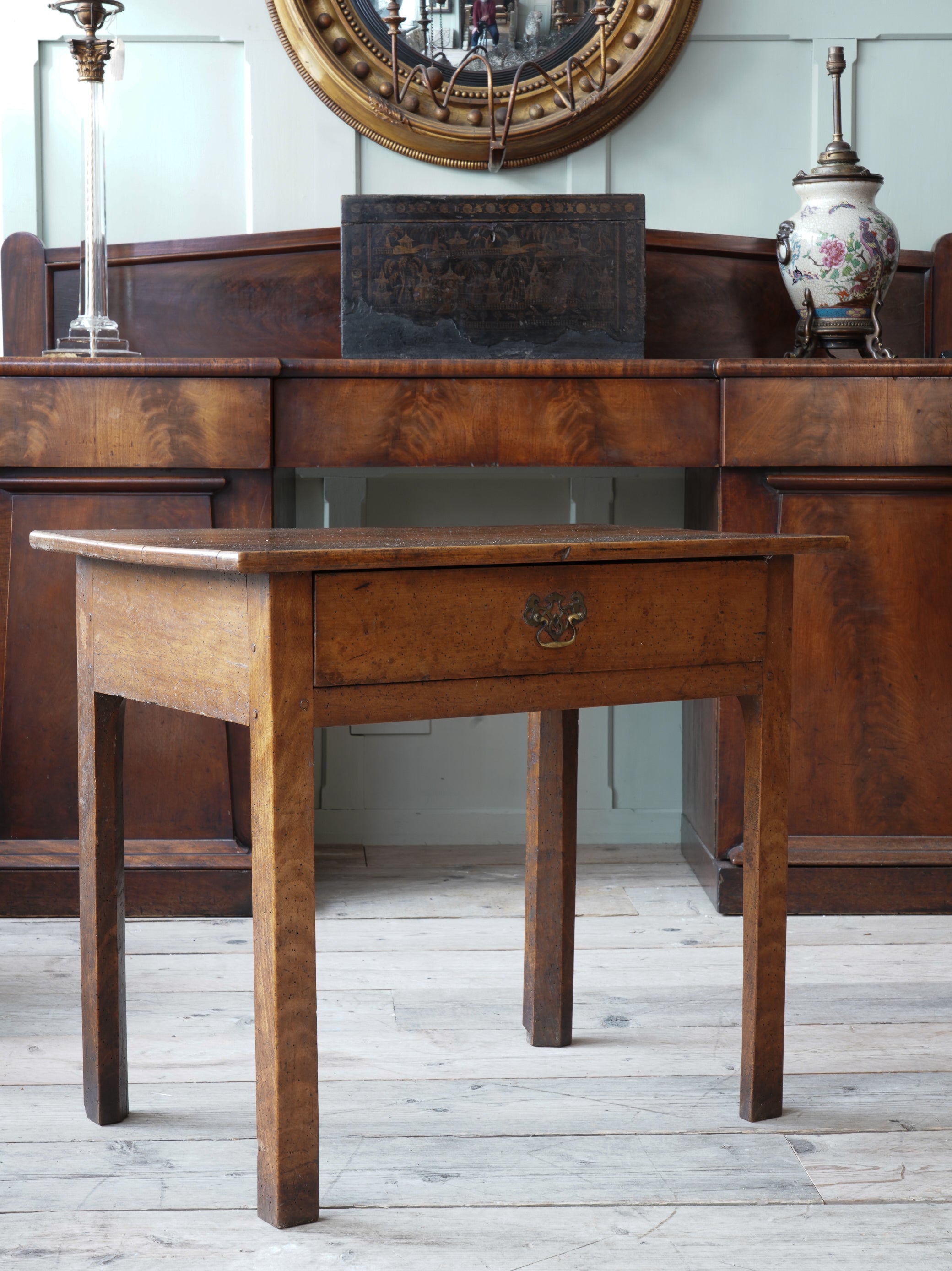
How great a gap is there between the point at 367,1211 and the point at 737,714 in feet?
3.81

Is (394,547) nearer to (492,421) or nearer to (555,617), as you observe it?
(555,617)

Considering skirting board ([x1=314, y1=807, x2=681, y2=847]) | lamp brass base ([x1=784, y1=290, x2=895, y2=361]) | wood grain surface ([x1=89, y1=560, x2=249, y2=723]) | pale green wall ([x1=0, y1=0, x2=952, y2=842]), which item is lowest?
skirting board ([x1=314, y1=807, x2=681, y2=847])

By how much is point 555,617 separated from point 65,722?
1.16 m

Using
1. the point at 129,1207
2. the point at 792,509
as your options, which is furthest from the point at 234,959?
the point at 792,509

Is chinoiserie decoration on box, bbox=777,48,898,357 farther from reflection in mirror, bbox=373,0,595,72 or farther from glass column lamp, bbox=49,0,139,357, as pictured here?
glass column lamp, bbox=49,0,139,357

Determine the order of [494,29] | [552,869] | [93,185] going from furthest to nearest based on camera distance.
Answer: [494,29] → [93,185] → [552,869]

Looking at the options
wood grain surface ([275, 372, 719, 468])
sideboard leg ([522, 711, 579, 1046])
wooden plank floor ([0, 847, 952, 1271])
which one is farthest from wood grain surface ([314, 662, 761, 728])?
wood grain surface ([275, 372, 719, 468])

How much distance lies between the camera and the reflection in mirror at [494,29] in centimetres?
240

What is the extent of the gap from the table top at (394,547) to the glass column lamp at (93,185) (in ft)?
3.23

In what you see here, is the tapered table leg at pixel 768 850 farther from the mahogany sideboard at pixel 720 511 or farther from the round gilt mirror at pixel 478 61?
the round gilt mirror at pixel 478 61

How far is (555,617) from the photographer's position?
120 centimetres

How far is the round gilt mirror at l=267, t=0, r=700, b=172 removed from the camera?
240cm

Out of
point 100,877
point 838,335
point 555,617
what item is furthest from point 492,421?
point 100,877

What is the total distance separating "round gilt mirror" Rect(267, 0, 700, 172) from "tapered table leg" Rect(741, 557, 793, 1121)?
4.71 ft
